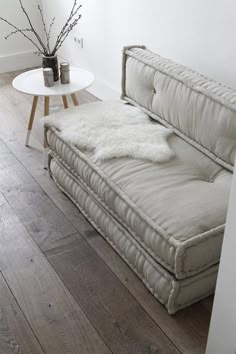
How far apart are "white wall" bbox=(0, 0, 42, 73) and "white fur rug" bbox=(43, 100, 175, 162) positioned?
2089 millimetres

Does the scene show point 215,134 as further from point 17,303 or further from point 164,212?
point 17,303

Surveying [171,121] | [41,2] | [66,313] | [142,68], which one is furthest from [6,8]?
[66,313]

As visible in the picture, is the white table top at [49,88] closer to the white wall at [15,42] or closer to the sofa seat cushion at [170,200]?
the sofa seat cushion at [170,200]

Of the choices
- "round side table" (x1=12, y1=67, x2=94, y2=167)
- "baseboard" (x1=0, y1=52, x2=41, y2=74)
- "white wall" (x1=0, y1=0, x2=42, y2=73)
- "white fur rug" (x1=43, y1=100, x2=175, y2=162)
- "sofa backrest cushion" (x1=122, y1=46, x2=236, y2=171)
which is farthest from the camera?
"baseboard" (x1=0, y1=52, x2=41, y2=74)

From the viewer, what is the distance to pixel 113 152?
2.13 meters

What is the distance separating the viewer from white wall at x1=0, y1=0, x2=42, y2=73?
13.7ft

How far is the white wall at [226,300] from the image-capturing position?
51.8 inches

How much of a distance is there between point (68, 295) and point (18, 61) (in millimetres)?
3095

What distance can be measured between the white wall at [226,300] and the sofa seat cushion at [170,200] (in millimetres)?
240

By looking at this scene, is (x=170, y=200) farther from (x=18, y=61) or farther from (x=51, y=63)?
(x=18, y=61)

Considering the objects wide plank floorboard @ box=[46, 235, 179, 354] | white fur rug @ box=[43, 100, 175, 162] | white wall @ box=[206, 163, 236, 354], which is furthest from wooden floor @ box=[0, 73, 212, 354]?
white fur rug @ box=[43, 100, 175, 162]

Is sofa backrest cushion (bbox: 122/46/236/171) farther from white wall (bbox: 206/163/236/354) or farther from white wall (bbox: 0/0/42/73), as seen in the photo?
white wall (bbox: 0/0/42/73)

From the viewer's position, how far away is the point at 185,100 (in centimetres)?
218

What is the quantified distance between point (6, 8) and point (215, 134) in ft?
9.59
